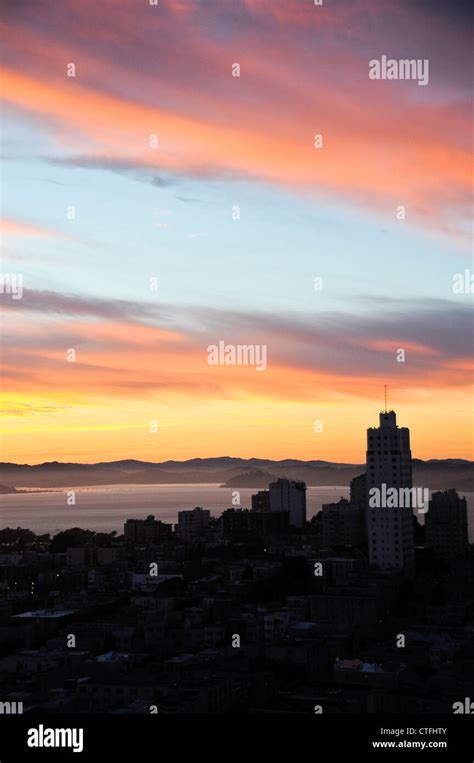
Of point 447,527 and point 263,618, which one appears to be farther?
point 447,527

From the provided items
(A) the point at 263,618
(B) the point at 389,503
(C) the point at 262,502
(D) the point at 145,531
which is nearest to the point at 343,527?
(B) the point at 389,503

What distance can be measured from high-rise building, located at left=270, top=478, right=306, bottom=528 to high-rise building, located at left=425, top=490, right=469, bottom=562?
20.0 feet

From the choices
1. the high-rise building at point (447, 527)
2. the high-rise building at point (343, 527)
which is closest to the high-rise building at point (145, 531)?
the high-rise building at point (343, 527)

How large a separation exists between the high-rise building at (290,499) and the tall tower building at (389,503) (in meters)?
9.94

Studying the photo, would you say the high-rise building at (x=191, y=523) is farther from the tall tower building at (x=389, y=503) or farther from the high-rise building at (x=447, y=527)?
the tall tower building at (x=389, y=503)

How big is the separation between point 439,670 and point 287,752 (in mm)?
5390

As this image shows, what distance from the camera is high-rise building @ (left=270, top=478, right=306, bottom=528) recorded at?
24016mm

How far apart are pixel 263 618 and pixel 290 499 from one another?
50.1 ft

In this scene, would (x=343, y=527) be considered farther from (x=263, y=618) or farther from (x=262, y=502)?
(x=263, y=618)

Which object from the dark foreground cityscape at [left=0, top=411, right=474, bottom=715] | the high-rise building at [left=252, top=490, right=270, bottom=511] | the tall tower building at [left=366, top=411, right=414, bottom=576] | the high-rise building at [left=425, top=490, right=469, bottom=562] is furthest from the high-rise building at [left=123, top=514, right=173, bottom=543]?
the tall tower building at [left=366, top=411, right=414, bottom=576]

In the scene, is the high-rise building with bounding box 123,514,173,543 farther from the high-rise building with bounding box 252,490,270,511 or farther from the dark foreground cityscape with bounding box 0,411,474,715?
the high-rise building with bounding box 252,490,270,511

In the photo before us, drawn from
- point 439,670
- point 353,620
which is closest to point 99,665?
point 439,670

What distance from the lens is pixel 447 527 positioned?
16125mm

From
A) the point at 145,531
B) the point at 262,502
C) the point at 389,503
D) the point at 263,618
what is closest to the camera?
the point at 263,618
